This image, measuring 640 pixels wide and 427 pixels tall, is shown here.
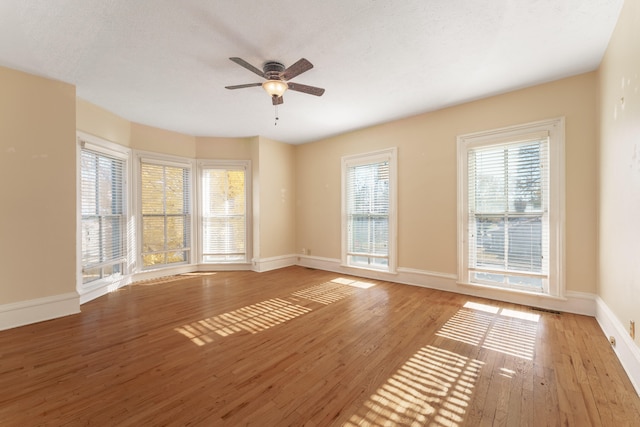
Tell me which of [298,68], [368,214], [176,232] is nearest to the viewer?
[298,68]

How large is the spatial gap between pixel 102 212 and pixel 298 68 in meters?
3.77

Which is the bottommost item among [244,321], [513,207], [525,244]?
[244,321]

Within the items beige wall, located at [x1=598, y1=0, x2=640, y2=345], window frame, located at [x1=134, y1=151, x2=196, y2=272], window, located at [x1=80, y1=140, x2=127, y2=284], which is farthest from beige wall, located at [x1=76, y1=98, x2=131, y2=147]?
beige wall, located at [x1=598, y1=0, x2=640, y2=345]

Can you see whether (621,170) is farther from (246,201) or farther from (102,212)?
(102,212)

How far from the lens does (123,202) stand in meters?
4.52

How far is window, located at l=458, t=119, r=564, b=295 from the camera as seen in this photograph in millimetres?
3232

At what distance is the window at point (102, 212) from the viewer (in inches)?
148

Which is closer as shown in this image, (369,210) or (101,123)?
(101,123)

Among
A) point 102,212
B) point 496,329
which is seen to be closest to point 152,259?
point 102,212

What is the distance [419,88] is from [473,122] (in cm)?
105

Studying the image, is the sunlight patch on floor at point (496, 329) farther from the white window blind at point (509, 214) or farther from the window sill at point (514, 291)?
the white window blind at point (509, 214)

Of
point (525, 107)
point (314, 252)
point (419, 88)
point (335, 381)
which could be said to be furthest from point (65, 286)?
point (525, 107)

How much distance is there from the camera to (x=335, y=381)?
6.31 feet

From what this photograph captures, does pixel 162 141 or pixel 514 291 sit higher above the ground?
pixel 162 141
